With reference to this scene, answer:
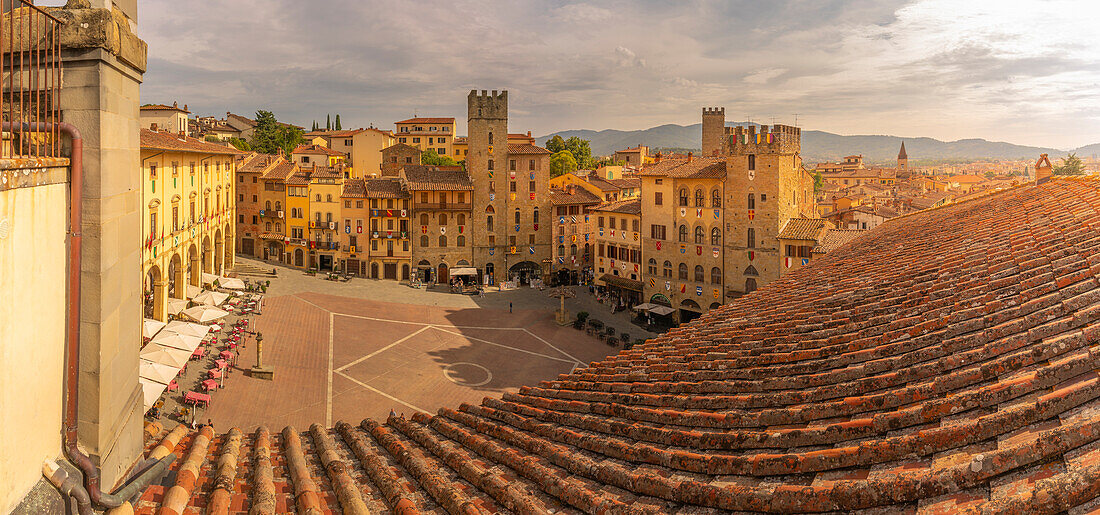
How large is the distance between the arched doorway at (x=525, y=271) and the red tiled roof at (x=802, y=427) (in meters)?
57.5

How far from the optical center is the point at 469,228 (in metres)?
66.8

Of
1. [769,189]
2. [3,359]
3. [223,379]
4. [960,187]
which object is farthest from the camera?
[960,187]

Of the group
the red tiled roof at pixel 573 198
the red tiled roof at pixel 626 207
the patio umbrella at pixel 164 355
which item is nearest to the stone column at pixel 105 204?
the patio umbrella at pixel 164 355

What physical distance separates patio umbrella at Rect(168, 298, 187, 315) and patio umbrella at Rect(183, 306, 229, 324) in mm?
407

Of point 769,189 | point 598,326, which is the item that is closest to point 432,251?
point 598,326

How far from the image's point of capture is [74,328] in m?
5.11

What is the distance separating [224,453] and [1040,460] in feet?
24.9

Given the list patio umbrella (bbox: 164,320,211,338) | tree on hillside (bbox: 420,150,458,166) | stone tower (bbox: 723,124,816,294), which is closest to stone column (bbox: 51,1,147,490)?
patio umbrella (bbox: 164,320,211,338)

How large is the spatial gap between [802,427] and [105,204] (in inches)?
228

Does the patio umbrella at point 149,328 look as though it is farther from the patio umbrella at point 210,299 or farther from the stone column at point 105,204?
the stone column at point 105,204

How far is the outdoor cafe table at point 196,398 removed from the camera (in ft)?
90.3

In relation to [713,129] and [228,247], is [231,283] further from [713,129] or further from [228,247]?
[713,129]

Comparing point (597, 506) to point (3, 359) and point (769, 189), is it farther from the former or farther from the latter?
point (769, 189)

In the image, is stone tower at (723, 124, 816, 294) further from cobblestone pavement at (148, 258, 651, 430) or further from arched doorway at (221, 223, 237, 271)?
arched doorway at (221, 223, 237, 271)
